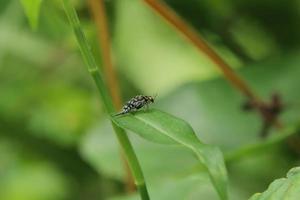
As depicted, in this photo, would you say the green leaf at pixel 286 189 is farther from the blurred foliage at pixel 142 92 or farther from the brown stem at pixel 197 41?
the brown stem at pixel 197 41

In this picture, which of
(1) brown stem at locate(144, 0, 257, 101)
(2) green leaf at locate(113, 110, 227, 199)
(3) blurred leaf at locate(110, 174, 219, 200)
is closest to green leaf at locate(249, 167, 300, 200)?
(2) green leaf at locate(113, 110, 227, 199)

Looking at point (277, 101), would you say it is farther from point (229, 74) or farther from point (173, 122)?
point (173, 122)

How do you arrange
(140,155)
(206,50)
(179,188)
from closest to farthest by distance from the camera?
(179,188), (206,50), (140,155)

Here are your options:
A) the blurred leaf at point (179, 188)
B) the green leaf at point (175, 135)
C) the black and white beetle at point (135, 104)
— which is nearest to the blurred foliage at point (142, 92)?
the blurred leaf at point (179, 188)

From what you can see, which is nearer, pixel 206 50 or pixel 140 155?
pixel 206 50

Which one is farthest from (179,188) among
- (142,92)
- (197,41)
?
(142,92)

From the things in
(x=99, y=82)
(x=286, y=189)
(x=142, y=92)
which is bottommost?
(x=286, y=189)

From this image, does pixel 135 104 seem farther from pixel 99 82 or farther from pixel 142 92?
pixel 142 92
